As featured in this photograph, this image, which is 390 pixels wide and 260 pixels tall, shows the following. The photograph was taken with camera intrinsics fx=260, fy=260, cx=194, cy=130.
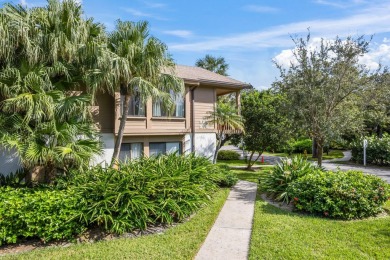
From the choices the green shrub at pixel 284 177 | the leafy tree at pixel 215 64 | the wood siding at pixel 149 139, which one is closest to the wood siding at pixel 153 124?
the wood siding at pixel 149 139

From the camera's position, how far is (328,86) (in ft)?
38.9

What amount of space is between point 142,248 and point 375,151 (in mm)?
21837

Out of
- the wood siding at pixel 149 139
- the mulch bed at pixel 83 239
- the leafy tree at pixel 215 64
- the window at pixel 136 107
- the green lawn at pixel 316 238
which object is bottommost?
the mulch bed at pixel 83 239

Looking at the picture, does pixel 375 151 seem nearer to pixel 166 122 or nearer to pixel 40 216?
pixel 166 122

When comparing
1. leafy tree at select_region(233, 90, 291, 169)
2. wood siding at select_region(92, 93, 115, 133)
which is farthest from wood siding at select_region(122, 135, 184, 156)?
leafy tree at select_region(233, 90, 291, 169)

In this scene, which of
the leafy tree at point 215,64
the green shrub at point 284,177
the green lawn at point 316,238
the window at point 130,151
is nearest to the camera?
the green lawn at point 316,238

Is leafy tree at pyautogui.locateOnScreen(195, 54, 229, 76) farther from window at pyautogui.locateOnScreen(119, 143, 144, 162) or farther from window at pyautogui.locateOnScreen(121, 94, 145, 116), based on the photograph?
window at pyautogui.locateOnScreen(119, 143, 144, 162)

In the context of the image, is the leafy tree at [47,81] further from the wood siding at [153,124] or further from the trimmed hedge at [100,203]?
the wood siding at [153,124]

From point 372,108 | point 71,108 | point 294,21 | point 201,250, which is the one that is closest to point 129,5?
point 71,108

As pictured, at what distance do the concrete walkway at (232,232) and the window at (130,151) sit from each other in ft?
17.5

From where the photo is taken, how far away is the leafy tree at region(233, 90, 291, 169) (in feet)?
55.0

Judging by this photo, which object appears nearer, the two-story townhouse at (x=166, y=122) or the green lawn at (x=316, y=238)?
the green lawn at (x=316, y=238)

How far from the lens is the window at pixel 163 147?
13.8 m

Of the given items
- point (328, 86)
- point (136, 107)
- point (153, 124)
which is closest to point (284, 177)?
point (328, 86)
